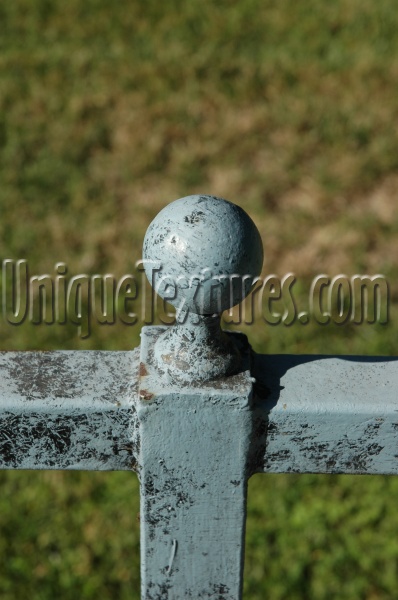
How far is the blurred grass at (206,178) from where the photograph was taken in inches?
100

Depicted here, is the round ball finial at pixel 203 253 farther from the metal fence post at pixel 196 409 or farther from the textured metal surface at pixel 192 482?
the textured metal surface at pixel 192 482

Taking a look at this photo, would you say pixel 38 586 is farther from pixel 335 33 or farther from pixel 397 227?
pixel 335 33

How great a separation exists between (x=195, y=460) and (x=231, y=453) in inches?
2.0

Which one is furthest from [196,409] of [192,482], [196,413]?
[192,482]

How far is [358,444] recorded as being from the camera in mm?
1114

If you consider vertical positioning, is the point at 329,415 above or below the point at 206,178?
below

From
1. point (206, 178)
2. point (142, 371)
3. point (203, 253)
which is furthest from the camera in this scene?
point (206, 178)

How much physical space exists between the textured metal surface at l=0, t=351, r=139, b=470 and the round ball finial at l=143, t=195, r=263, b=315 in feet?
0.54

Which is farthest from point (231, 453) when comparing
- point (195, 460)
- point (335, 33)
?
point (335, 33)

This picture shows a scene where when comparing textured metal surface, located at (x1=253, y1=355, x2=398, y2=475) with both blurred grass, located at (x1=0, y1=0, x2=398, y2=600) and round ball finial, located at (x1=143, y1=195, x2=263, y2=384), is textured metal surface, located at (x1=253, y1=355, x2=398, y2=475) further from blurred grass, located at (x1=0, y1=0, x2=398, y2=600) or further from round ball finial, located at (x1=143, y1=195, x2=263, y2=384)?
blurred grass, located at (x1=0, y1=0, x2=398, y2=600)

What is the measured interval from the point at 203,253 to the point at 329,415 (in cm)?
29

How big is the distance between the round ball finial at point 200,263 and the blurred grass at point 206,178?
1.58 m

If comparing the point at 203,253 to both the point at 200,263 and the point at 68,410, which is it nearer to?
the point at 200,263

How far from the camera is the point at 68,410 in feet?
3.55
